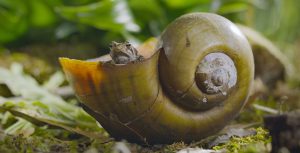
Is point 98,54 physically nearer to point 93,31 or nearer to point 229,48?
point 93,31

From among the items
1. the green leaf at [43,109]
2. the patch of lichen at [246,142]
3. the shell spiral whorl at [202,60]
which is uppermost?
the shell spiral whorl at [202,60]

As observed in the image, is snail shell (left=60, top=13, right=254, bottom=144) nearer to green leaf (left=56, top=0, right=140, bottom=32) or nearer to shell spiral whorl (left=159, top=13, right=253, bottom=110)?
shell spiral whorl (left=159, top=13, right=253, bottom=110)

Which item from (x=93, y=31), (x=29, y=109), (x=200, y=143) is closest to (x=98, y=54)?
(x=93, y=31)

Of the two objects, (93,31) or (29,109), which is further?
(93,31)

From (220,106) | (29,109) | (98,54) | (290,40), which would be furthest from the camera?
(290,40)

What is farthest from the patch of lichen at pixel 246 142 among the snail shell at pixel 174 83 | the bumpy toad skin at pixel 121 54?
the bumpy toad skin at pixel 121 54

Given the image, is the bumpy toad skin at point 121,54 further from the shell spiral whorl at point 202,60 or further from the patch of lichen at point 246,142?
the patch of lichen at point 246,142
